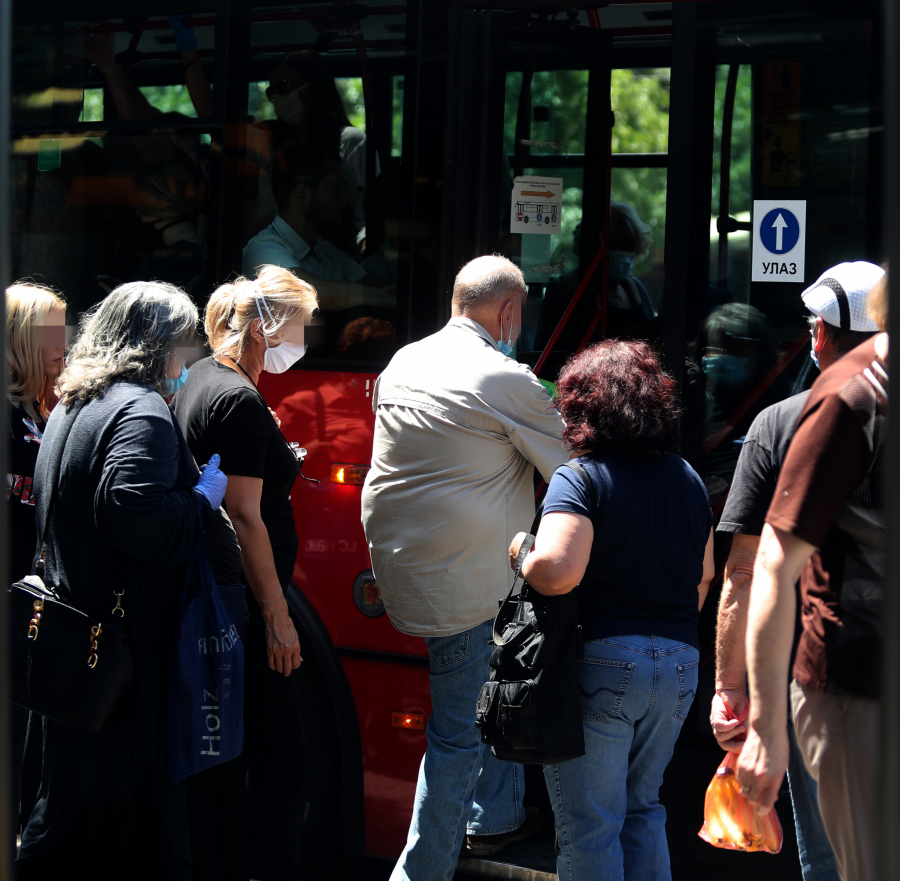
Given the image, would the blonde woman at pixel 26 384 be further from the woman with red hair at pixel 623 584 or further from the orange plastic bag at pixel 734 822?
the orange plastic bag at pixel 734 822

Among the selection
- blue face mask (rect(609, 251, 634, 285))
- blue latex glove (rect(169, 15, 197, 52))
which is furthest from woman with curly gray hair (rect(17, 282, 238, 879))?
blue face mask (rect(609, 251, 634, 285))

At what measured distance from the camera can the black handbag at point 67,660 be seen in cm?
246

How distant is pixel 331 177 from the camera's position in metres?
3.09

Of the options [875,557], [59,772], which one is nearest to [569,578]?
[875,557]

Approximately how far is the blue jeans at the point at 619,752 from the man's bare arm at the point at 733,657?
0.08 metres

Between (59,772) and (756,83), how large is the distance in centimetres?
260

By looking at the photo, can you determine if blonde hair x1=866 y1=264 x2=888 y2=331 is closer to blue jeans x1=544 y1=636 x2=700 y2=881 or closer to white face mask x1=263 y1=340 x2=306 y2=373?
blue jeans x1=544 y1=636 x2=700 y2=881

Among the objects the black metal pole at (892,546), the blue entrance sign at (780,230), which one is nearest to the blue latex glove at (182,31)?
the blue entrance sign at (780,230)

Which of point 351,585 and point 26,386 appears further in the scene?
point 351,585

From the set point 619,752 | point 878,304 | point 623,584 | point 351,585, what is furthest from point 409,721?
point 878,304

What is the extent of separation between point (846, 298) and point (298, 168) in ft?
5.79

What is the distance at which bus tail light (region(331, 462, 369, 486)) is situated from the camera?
123 inches

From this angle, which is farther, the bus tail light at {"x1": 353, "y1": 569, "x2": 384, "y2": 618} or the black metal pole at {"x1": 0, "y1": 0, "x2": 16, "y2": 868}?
the bus tail light at {"x1": 353, "y1": 569, "x2": 384, "y2": 618}

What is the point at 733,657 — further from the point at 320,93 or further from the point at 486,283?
the point at 320,93
